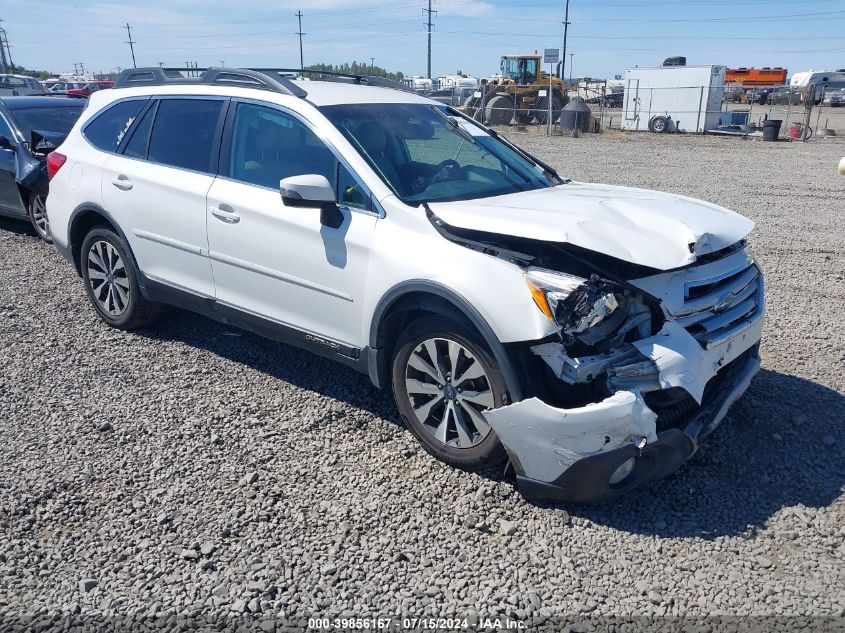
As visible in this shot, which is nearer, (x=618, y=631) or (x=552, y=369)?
(x=618, y=631)

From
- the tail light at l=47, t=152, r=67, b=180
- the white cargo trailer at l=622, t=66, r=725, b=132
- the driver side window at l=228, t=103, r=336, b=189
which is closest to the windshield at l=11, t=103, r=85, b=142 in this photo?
the tail light at l=47, t=152, r=67, b=180

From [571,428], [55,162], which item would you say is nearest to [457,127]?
[571,428]

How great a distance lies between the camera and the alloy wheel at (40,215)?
325 inches

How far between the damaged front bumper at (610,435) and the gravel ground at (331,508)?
0.86 ft

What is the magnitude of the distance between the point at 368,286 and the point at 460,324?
0.60 metres

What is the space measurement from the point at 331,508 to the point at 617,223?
1963mm

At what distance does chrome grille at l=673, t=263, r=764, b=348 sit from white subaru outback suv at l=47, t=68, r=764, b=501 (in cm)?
1

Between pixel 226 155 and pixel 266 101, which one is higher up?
pixel 266 101

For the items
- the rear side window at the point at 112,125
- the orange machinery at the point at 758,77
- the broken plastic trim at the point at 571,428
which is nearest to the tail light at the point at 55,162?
the rear side window at the point at 112,125

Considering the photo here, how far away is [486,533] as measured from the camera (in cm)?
330

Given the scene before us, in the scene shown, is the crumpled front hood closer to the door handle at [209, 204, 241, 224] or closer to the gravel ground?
the gravel ground

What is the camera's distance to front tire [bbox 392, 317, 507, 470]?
3447mm

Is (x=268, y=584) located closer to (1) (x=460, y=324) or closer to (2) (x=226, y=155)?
(1) (x=460, y=324)

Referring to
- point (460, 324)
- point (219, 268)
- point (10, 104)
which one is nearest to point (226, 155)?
point (219, 268)
